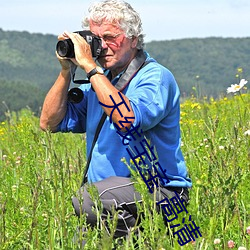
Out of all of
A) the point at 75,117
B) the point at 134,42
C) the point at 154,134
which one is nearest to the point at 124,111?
the point at 154,134

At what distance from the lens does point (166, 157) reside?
137 inches

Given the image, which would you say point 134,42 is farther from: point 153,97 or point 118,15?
point 153,97

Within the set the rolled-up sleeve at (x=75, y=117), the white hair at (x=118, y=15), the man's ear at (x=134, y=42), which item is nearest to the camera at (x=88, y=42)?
the white hair at (x=118, y=15)

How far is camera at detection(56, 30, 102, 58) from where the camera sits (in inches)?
135

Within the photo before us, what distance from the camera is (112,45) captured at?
139 inches

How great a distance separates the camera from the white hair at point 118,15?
11.6 feet

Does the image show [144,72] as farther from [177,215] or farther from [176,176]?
[177,215]

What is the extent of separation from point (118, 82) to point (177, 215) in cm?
102

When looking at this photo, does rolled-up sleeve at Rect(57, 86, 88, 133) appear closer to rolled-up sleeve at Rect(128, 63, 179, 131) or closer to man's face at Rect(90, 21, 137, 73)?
man's face at Rect(90, 21, 137, 73)

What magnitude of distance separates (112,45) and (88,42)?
6.7 inches

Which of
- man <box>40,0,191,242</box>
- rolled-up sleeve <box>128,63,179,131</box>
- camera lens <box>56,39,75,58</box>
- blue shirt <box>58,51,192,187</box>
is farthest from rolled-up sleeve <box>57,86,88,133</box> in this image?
rolled-up sleeve <box>128,63,179,131</box>

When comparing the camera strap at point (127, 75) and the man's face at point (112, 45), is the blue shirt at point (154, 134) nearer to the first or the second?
the camera strap at point (127, 75)

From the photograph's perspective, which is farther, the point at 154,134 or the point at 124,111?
the point at 154,134

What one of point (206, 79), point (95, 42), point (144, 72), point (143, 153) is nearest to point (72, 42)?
point (95, 42)
